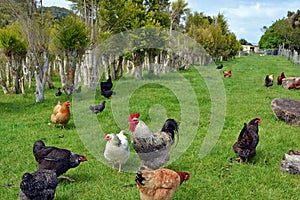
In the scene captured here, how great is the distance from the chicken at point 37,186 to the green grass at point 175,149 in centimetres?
53

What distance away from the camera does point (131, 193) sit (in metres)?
4.98

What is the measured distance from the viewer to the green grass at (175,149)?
5.14 metres

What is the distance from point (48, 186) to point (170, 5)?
1038 inches

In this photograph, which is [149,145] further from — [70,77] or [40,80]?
[70,77]

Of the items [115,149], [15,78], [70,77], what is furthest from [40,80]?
[115,149]

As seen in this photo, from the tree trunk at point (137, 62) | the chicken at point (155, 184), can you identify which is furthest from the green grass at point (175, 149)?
the tree trunk at point (137, 62)

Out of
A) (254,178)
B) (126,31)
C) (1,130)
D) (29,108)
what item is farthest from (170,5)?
(254,178)

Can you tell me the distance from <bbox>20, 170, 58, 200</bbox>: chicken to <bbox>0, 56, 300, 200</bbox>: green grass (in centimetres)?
53

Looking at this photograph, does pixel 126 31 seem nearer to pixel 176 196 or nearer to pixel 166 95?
pixel 166 95

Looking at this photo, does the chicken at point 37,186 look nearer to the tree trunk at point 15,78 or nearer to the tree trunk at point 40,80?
the tree trunk at point 40,80

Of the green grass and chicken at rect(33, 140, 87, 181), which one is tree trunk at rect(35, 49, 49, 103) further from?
chicken at rect(33, 140, 87, 181)

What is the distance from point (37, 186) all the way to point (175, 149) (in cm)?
356

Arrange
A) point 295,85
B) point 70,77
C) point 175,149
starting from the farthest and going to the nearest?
point 295,85, point 70,77, point 175,149

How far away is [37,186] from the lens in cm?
427
